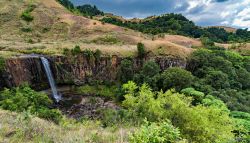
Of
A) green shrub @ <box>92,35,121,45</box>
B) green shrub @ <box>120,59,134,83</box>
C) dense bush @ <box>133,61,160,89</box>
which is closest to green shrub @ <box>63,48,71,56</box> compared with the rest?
green shrub @ <box>120,59,134,83</box>

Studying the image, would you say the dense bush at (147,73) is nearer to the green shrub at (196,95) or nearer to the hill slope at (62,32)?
the hill slope at (62,32)

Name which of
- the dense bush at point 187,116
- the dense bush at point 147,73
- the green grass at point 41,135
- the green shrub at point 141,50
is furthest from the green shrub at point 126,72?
the green grass at point 41,135

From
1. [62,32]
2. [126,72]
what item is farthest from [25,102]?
[62,32]

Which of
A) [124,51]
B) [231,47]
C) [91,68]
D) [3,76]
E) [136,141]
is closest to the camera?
[136,141]

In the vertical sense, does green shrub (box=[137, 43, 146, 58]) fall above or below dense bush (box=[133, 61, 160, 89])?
above

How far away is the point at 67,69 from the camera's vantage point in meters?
48.9

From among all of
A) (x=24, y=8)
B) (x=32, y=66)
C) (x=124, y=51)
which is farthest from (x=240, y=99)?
(x=24, y=8)

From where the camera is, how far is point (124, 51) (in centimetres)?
5381

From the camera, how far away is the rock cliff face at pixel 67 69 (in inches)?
1688

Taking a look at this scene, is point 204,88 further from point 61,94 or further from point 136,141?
point 136,141

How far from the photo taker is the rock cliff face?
42875 mm

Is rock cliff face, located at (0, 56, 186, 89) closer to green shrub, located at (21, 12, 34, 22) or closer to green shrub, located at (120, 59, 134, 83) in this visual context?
green shrub, located at (120, 59, 134, 83)

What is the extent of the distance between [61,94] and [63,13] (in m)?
36.0

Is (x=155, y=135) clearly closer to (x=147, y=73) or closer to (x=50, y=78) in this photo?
(x=147, y=73)
